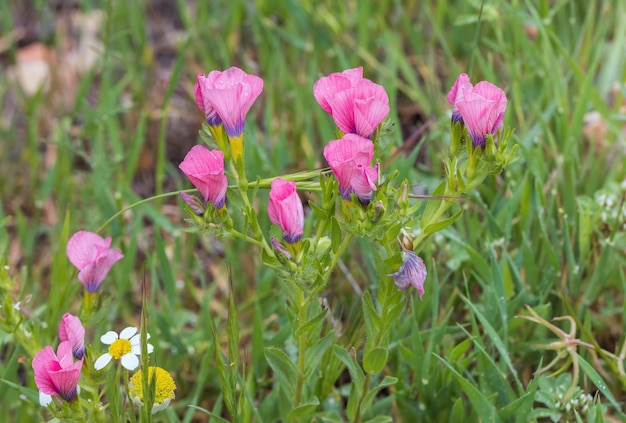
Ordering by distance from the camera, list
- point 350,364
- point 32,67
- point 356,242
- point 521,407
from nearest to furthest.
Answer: point 350,364 → point 521,407 → point 356,242 → point 32,67

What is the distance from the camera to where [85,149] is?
116 inches

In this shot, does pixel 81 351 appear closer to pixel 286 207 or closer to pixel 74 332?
pixel 74 332

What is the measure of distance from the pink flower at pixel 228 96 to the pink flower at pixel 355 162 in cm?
17

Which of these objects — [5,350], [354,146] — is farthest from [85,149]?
[354,146]

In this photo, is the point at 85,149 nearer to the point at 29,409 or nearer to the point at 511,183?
the point at 29,409

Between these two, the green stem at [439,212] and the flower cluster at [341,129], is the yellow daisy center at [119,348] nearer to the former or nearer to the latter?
the flower cluster at [341,129]

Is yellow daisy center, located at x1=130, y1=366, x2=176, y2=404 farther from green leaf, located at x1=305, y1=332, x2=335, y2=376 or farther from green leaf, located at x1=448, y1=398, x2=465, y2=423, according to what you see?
green leaf, located at x1=448, y1=398, x2=465, y2=423

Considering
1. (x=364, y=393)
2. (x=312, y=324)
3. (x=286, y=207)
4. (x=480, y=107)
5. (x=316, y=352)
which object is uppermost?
(x=480, y=107)

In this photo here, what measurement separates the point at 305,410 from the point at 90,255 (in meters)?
0.47

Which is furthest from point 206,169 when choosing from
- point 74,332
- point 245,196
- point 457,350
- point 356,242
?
point 356,242

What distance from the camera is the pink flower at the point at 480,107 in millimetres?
1333

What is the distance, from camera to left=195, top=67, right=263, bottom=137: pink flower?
1358 millimetres

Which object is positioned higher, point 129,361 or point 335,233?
point 335,233

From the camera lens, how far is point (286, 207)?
1.34m
